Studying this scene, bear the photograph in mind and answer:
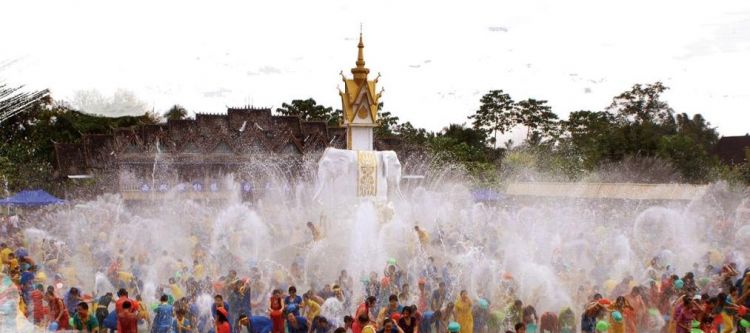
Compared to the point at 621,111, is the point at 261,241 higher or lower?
lower

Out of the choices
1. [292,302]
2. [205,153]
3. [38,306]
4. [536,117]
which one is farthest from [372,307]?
→ [536,117]

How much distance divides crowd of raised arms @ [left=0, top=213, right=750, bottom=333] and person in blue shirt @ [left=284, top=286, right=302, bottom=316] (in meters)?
0.02

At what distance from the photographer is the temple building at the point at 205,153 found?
49531mm

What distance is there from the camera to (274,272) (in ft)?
55.1

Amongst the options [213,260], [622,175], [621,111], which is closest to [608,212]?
[622,175]

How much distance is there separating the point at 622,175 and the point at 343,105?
93.5ft

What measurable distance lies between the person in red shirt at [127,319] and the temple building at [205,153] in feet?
113

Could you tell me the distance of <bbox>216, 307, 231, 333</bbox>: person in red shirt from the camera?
11.4m

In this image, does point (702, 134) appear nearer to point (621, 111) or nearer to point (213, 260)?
point (621, 111)

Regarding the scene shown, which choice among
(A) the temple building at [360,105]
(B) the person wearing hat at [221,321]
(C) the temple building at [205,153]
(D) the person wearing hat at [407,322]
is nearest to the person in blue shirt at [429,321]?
(D) the person wearing hat at [407,322]

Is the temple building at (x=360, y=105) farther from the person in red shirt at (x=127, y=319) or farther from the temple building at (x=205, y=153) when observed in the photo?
the temple building at (x=205, y=153)

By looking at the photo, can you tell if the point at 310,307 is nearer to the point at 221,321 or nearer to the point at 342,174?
the point at 221,321

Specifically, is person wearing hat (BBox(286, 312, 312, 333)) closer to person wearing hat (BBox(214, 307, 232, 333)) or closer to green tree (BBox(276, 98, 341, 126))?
person wearing hat (BBox(214, 307, 232, 333))

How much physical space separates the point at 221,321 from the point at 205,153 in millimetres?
41095
